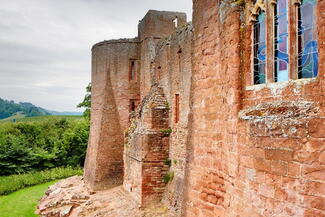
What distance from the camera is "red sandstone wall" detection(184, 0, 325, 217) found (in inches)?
136

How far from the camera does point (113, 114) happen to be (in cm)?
2000

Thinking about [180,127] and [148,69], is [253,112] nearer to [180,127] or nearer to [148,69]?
[180,127]

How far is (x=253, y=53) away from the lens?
4.67 metres

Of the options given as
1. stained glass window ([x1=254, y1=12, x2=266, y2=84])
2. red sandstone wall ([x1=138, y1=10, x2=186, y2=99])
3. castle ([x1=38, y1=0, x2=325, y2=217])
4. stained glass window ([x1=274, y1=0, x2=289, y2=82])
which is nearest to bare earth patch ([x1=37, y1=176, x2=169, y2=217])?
red sandstone wall ([x1=138, y1=10, x2=186, y2=99])

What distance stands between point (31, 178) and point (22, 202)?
5.97m

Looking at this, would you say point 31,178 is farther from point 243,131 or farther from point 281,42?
point 281,42

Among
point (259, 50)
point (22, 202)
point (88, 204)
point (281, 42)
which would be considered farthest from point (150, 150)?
point (22, 202)

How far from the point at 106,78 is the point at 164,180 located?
7.85 m

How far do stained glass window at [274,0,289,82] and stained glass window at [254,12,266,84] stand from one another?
202 millimetres

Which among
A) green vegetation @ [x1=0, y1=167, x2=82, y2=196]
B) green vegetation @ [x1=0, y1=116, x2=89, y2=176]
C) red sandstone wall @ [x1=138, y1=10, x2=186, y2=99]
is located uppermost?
red sandstone wall @ [x1=138, y1=10, x2=186, y2=99]

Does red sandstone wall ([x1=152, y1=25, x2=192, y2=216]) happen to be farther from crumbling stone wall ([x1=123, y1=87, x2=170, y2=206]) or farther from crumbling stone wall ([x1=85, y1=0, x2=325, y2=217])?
crumbling stone wall ([x1=85, y1=0, x2=325, y2=217])

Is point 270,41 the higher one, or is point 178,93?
point 178,93

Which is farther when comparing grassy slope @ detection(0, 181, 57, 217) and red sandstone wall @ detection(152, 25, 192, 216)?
grassy slope @ detection(0, 181, 57, 217)

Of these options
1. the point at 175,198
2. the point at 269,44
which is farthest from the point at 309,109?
the point at 175,198
